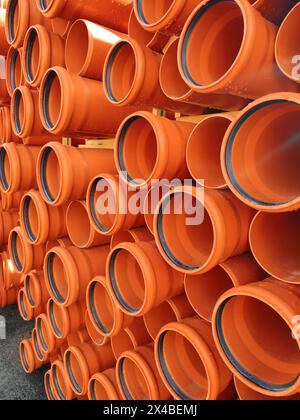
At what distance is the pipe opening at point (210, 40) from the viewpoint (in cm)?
66

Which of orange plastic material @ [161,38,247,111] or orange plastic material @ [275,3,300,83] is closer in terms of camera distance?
orange plastic material @ [275,3,300,83]

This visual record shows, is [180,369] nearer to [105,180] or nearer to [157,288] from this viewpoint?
[157,288]

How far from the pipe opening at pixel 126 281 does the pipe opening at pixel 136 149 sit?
0.24 meters

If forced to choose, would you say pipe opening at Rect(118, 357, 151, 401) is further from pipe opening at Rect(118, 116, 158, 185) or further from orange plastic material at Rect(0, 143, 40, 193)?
orange plastic material at Rect(0, 143, 40, 193)

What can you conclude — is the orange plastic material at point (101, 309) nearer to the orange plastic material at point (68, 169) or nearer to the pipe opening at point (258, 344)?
the orange plastic material at point (68, 169)

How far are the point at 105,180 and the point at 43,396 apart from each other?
138 cm

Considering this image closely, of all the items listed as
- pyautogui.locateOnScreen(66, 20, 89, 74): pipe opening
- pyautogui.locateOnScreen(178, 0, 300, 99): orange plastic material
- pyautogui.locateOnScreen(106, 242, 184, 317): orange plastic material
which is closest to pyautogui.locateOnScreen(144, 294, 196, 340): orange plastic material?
pyautogui.locateOnScreen(106, 242, 184, 317): orange plastic material

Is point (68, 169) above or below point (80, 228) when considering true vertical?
above

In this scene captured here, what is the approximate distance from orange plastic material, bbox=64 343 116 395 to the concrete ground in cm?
44

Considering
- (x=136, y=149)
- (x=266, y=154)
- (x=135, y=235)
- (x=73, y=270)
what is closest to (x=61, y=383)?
(x=73, y=270)

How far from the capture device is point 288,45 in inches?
24.5

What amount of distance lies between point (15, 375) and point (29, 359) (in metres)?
0.17

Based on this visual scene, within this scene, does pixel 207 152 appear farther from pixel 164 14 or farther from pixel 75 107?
pixel 75 107

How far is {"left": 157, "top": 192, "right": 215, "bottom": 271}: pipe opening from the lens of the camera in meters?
0.74
